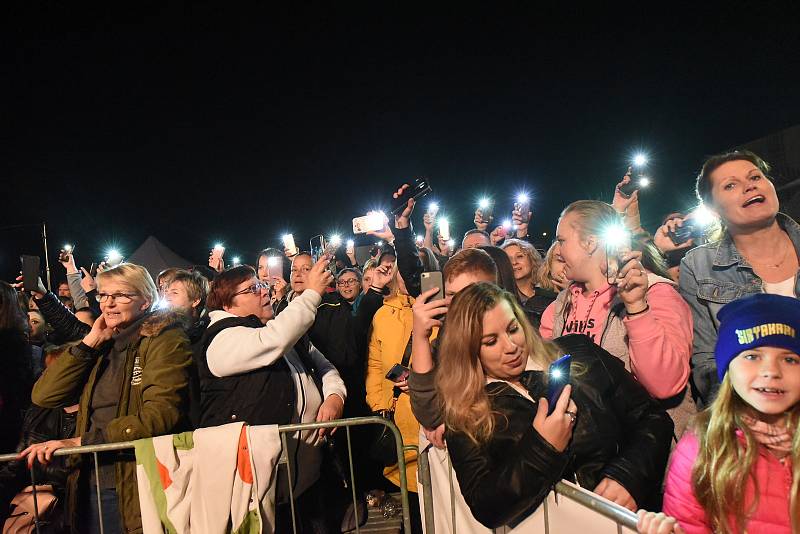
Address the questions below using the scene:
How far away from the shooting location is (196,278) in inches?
187

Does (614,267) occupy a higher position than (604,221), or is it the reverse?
(604,221)

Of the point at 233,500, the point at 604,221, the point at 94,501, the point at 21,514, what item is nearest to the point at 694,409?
the point at 604,221

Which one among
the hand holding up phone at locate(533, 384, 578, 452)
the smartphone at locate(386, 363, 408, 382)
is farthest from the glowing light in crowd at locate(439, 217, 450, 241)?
the hand holding up phone at locate(533, 384, 578, 452)

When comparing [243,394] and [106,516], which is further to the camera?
[243,394]

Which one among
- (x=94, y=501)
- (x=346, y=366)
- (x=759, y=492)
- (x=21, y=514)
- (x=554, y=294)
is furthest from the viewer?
(x=346, y=366)

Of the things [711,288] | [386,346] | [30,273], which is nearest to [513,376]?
[711,288]

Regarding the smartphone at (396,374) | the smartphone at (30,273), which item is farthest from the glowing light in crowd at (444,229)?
the smartphone at (30,273)

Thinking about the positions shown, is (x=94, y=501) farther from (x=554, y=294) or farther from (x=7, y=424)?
(x=554, y=294)

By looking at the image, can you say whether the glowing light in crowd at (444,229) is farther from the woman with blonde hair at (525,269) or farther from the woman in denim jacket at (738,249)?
the woman in denim jacket at (738,249)

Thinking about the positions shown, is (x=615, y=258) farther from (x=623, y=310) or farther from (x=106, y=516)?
(x=106, y=516)

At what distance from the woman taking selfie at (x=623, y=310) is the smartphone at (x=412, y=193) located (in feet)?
4.84

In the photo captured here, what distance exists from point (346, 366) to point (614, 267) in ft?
10.2

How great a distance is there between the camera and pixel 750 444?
5.76ft

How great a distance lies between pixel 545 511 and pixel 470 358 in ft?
2.25
